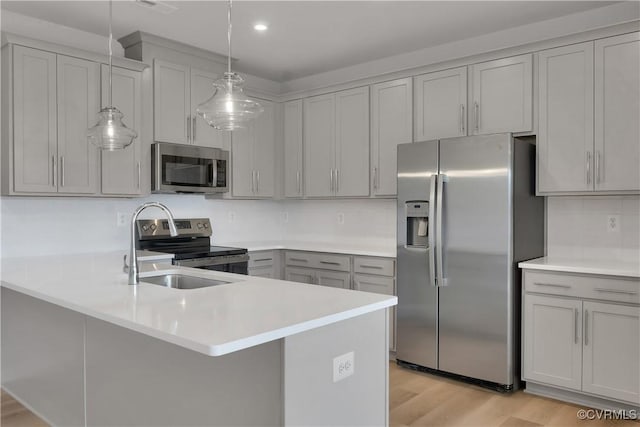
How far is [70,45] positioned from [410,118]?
2.77 meters

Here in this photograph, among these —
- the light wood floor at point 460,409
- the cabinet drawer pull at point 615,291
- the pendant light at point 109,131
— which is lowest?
the light wood floor at point 460,409

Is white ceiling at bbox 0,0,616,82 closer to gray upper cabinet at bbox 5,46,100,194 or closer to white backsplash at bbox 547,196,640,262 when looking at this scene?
gray upper cabinet at bbox 5,46,100,194

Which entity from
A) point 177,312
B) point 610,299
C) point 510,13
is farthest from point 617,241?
point 177,312

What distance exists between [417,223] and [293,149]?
1.79 m

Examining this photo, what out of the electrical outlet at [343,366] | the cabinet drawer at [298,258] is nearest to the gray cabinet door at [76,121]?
the cabinet drawer at [298,258]

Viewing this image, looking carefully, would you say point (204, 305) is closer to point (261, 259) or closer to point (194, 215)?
point (261, 259)

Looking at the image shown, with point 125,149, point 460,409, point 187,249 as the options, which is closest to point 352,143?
point 187,249

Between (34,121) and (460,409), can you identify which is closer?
(460,409)

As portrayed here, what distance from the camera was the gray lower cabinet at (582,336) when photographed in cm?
291

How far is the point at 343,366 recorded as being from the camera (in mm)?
1836

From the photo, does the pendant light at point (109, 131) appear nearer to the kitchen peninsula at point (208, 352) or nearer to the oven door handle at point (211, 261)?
the kitchen peninsula at point (208, 352)

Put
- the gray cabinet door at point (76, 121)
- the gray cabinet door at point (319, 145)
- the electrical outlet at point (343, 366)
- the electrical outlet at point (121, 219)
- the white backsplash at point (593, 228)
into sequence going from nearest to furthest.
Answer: the electrical outlet at point (343, 366) < the white backsplash at point (593, 228) < the gray cabinet door at point (76, 121) < the electrical outlet at point (121, 219) < the gray cabinet door at point (319, 145)

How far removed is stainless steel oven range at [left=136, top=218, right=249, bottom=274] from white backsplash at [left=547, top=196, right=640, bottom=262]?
2497mm

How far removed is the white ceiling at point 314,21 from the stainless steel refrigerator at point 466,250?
0.91m
